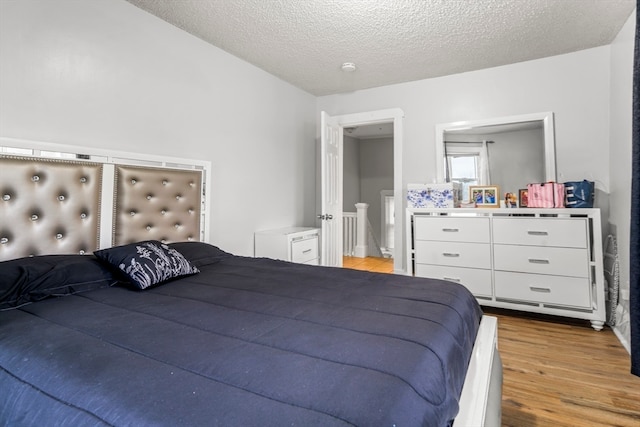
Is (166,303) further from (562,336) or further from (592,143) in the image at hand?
(592,143)

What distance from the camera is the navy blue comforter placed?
0.64 meters

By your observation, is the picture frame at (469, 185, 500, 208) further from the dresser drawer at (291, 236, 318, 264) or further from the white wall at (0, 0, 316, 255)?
the white wall at (0, 0, 316, 255)

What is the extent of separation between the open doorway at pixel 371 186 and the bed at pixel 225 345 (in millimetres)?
4599

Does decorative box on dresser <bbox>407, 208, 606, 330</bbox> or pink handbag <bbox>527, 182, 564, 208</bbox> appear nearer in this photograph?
decorative box on dresser <bbox>407, 208, 606, 330</bbox>

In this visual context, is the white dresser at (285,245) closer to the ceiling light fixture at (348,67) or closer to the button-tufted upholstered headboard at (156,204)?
the button-tufted upholstered headboard at (156,204)

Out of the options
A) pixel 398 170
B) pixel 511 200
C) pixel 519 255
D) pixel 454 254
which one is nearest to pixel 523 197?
pixel 511 200

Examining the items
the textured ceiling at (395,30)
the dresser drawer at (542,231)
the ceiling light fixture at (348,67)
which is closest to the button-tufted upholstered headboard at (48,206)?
the textured ceiling at (395,30)

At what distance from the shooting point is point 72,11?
1.90 meters

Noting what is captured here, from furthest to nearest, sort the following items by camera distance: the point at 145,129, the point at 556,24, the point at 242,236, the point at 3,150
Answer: the point at 242,236 < the point at 556,24 < the point at 145,129 < the point at 3,150

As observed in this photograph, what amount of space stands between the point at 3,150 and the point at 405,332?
6.74ft

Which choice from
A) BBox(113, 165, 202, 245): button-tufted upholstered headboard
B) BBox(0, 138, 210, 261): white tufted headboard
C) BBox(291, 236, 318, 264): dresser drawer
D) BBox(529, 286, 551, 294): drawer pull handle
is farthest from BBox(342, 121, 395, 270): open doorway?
BBox(0, 138, 210, 261): white tufted headboard

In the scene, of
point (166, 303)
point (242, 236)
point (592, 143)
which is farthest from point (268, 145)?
point (592, 143)

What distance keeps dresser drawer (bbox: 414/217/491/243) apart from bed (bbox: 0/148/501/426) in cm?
142

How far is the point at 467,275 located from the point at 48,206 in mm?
3149
